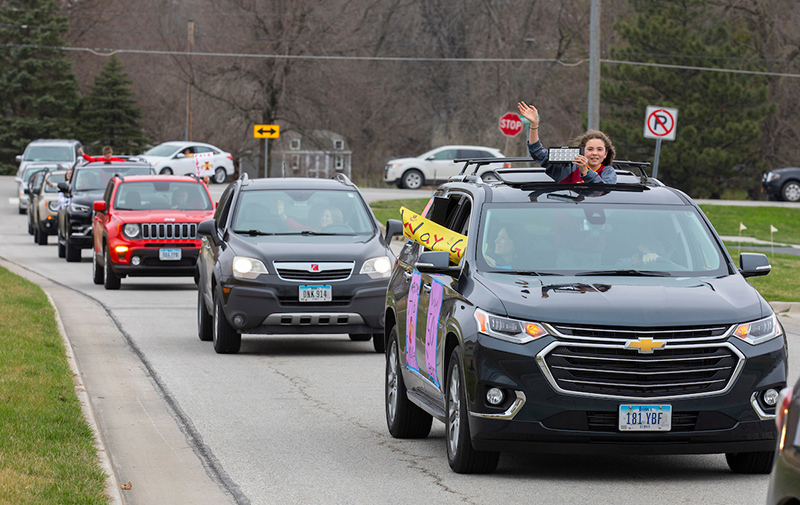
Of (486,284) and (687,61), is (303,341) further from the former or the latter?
(687,61)

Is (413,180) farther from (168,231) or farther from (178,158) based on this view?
(168,231)

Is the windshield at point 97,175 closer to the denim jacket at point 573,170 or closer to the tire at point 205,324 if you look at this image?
the tire at point 205,324

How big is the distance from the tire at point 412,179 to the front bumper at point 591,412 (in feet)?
154

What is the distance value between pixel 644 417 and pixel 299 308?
670 centimetres

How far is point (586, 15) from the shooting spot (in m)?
69.1

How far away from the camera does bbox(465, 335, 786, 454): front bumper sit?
6582 mm

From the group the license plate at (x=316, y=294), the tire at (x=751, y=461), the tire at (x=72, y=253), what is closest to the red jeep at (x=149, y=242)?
the tire at (x=72, y=253)

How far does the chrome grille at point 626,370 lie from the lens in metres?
6.54

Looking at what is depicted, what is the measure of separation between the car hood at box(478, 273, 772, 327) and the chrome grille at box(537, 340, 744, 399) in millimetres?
143

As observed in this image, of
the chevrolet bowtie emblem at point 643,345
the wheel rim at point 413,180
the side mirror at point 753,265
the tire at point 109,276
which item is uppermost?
the side mirror at point 753,265

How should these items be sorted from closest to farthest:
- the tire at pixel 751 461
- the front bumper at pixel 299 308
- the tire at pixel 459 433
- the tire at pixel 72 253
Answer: the tire at pixel 459 433 < the tire at pixel 751 461 < the front bumper at pixel 299 308 < the tire at pixel 72 253

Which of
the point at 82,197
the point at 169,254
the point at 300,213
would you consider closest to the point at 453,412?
the point at 300,213

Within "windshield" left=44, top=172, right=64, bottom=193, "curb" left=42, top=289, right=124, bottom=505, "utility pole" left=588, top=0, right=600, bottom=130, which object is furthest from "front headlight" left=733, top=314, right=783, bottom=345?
"windshield" left=44, top=172, right=64, bottom=193

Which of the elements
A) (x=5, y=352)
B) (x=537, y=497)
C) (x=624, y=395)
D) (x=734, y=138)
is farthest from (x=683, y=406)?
(x=734, y=138)
